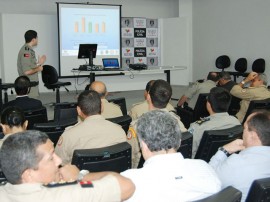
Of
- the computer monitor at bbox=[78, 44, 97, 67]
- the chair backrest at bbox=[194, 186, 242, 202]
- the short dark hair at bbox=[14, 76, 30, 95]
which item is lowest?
the chair backrest at bbox=[194, 186, 242, 202]

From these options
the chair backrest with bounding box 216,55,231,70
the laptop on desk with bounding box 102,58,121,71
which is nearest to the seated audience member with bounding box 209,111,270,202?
the laptop on desk with bounding box 102,58,121,71

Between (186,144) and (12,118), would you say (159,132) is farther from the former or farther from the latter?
(12,118)

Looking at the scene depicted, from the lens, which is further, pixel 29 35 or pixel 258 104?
pixel 29 35

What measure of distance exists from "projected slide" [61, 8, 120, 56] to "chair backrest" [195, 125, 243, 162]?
7416 millimetres

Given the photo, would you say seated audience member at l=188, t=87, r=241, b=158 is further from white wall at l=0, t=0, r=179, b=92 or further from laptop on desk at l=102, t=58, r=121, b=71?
white wall at l=0, t=0, r=179, b=92

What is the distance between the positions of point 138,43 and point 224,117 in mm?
8177

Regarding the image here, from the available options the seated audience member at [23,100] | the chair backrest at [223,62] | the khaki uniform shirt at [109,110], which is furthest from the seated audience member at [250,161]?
the chair backrest at [223,62]

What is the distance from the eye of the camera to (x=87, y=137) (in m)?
2.75

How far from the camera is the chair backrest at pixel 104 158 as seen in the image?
2.26m

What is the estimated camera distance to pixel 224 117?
11.2 feet

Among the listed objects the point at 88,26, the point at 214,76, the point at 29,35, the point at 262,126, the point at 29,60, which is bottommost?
the point at 262,126

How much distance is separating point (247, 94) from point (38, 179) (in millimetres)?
4323

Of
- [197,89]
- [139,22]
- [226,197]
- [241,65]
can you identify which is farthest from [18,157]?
[139,22]

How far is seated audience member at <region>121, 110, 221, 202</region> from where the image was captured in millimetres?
1612
